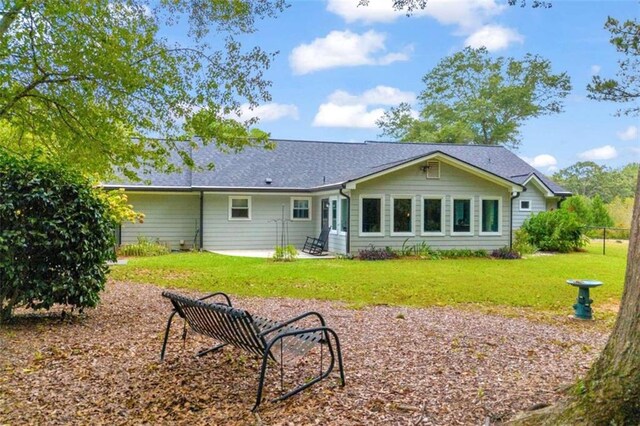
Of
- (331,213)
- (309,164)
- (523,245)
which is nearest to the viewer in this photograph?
(331,213)

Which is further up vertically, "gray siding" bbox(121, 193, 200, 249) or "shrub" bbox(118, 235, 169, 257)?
"gray siding" bbox(121, 193, 200, 249)

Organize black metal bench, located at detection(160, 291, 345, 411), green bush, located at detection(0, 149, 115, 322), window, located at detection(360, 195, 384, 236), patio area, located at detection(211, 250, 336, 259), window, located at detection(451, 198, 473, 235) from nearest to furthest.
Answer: black metal bench, located at detection(160, 291, 345, 411) → green bush, located at detection(0, 149, 115, 322) → patio area, located at detection(211, 250, 336, 259) → window, located at detection(360, 195, 384, 236) → window, located at detection(451, 198, 473, 235)

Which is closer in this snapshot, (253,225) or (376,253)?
(376,253)

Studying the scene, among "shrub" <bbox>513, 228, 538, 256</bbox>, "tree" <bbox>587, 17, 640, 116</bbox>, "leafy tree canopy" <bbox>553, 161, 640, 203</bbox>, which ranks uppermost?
"leafy tree canopy" <bbox>553, 161, 640, 203</bbox>

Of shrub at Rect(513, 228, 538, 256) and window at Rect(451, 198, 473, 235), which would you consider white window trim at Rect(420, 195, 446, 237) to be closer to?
window at Rect(451, 198, 473, 235)

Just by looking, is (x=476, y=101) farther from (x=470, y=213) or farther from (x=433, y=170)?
(x=433, y=170)

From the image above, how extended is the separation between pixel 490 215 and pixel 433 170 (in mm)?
3032

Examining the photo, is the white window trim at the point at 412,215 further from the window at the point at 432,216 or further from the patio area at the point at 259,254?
the patio area at the point at 259,254

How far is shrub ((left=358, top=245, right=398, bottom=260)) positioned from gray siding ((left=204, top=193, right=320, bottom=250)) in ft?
12.5

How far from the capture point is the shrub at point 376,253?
51.8 ft

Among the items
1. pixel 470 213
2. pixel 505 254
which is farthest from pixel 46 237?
pixel 505 254

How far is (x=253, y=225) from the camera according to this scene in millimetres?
19125

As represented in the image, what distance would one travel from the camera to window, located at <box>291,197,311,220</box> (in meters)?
19.7

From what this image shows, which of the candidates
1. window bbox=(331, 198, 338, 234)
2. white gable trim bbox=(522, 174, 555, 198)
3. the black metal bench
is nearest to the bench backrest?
the black metal bench
